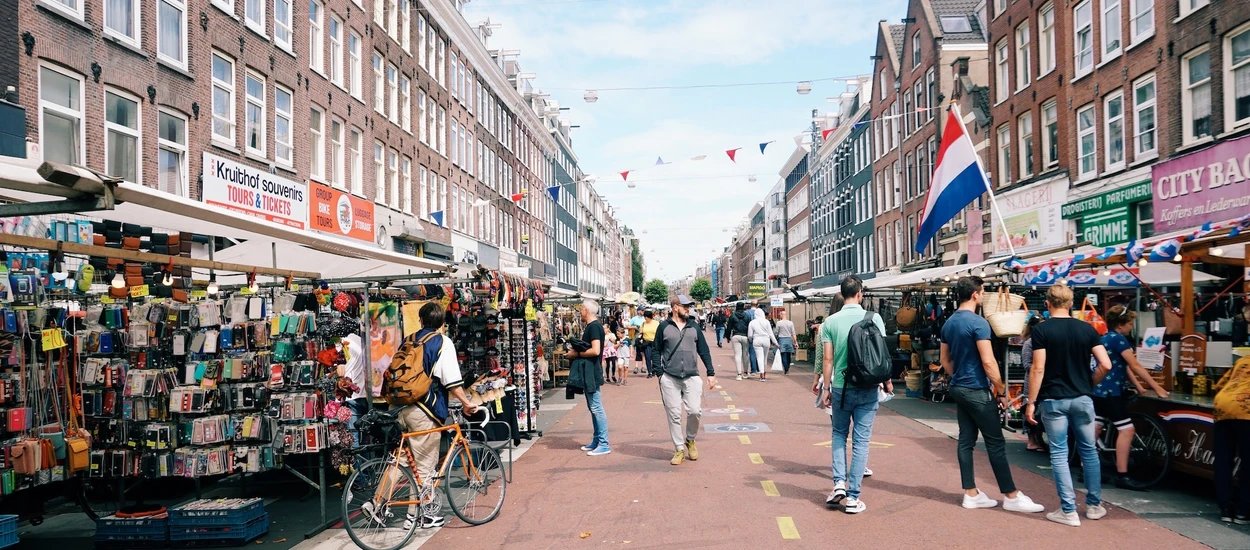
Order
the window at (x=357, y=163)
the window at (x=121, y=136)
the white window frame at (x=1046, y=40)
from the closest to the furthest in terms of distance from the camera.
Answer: the window at (x=121, y=136), the white window frame at (x=1046, y=40), the window at (x=357, y=163)

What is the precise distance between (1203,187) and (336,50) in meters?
20.7

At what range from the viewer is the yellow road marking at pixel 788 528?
6.19m

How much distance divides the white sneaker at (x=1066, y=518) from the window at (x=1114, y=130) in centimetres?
1721

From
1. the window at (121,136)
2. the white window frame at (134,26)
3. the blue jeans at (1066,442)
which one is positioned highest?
the white window frame at (134,26)

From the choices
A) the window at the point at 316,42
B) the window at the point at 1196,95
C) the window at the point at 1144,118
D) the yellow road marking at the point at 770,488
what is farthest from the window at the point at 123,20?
the window at the point at 1144,118

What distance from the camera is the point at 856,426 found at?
6992 mm

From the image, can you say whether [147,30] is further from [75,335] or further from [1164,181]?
[1164,181]

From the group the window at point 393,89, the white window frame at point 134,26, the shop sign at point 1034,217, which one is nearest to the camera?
the white window frame at point 134,26

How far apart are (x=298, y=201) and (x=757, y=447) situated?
46.1 feet

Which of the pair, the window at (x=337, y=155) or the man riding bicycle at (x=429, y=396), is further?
the window at (x=337, y=155)

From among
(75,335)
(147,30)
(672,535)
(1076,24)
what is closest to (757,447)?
(672,535)

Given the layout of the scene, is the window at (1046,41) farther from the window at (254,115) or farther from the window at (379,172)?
the window at (254,115)

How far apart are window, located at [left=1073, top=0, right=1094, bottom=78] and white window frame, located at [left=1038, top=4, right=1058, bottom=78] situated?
50.1 inches

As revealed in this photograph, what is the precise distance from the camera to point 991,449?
6730 mm
